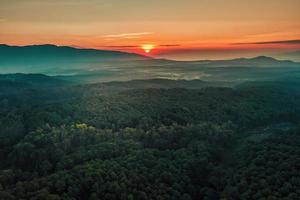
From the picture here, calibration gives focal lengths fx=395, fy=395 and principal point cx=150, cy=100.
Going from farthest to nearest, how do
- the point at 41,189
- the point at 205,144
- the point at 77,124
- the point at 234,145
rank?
the point at 77,124, the point at 234,145, the point at 205,144, the point at 41,189

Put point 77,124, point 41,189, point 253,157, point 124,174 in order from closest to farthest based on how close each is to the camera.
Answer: point 41,189 < point 124,174 < point 253,157 < point 77,124

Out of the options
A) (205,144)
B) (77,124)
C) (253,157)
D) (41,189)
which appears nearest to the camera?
(41,189)

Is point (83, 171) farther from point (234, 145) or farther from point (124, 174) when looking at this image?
point (234, 145)

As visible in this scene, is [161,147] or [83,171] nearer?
[83,171]

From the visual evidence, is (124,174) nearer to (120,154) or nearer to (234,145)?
(120,154)

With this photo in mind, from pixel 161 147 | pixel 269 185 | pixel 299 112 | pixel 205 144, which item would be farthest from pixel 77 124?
pixel 299 112

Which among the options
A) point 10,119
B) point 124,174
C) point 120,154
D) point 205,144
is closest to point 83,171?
point 124,174
